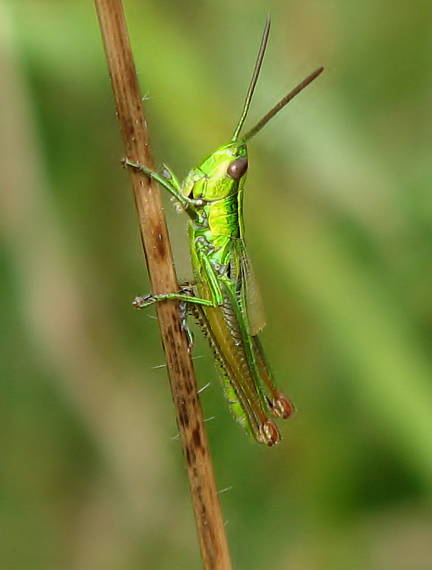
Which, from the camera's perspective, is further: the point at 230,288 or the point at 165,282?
the point at 230,288

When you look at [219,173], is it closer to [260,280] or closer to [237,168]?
[237,168]

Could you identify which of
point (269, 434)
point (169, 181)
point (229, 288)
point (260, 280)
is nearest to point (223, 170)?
point (169, 181)

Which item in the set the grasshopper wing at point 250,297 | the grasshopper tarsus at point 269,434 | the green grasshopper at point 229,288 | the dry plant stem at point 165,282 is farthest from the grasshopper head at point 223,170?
the grasshopper tarsus at point 269,434

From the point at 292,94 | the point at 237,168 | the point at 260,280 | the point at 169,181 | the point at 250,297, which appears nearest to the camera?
the point at 292,94

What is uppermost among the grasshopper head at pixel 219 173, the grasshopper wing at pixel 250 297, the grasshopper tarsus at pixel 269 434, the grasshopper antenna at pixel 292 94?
the grasshopper head at pixel 219 173

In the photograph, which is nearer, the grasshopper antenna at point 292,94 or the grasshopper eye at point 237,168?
the grasshopper antenna at point 292,94

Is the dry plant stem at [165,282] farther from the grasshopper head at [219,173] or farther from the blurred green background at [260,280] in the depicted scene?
the blurred green background at [260,280]

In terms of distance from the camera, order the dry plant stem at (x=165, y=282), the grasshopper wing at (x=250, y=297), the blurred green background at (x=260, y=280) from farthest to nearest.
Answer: the blurred green background at (x=260, y=280)
the grasshopper wing at (x=250, y=297)
the dry plant stem at (x=165, y=282)
